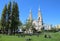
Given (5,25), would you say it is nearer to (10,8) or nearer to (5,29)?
(5,29)

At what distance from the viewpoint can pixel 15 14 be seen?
80.9 metres

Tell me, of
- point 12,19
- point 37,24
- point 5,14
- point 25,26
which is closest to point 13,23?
point 12,19

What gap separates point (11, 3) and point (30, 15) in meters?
57.1

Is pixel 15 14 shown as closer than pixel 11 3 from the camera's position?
Yes

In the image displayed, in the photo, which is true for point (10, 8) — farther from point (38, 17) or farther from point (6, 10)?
point (38, 17)

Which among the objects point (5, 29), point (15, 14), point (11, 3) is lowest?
point (5, 29)

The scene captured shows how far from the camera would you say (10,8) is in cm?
8350

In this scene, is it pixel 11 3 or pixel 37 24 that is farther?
pixel 37 24

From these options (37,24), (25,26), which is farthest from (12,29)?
(37,24)

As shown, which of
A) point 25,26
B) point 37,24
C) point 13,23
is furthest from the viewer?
point 37,24

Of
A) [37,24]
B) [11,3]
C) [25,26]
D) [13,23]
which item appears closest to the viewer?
[13,23]

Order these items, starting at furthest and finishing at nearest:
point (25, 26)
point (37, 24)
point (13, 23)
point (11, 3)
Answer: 1. point (37, 24)
2. point (25, 26)
3. point (11, 3)
4. point (13, 23)

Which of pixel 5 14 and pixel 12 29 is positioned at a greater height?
pixel 5 14

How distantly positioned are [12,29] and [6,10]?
400 inches
